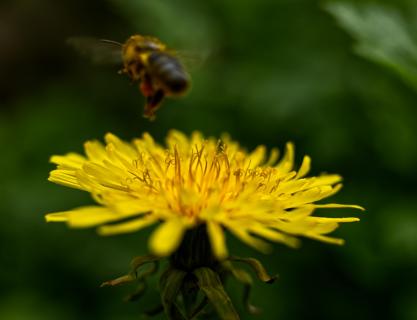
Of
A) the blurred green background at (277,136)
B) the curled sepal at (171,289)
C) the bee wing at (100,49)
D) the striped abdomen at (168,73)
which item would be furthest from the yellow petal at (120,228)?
the blurred green background at (277,136)

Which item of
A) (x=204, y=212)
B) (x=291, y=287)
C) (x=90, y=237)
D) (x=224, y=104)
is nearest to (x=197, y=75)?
(x=224, y=104)

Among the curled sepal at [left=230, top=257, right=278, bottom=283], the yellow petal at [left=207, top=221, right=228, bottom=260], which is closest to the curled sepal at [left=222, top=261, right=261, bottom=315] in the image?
the curled sepal at [left=230, top=257, right=278, bottom=283]

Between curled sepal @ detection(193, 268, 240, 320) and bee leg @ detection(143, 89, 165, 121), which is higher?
bee leg @ detection(143, 89, 165, 121)

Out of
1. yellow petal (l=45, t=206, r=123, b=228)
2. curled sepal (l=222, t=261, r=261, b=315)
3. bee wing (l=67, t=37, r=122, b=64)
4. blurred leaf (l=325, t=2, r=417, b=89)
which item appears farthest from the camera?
blurred leaf (l=325, t=2, r=417, b=89)

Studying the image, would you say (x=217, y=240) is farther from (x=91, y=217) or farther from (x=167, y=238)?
(x=91, y=217)

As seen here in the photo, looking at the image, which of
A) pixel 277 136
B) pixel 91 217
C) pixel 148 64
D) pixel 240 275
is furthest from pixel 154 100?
pixel 277 136

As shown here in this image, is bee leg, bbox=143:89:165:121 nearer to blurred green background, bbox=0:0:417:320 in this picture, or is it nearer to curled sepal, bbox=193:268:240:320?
blurred green background, bbox=0:0:417:320

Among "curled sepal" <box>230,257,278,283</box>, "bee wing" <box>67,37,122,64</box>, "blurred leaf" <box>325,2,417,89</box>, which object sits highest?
"blurred leaf" <box>325,2,417,89</box>
